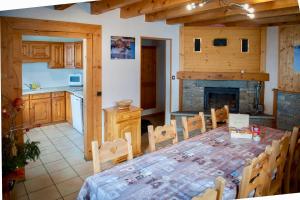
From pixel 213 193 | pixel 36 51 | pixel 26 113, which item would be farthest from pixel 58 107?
pixel 213 193

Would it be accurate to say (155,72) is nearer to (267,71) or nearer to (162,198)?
(267,71)

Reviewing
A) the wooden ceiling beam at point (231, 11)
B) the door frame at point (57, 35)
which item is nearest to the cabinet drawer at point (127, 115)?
the door frame at point (57, 35)

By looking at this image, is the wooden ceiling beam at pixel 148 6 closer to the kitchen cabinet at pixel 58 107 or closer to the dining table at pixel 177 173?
the dining table at pixel 177 173

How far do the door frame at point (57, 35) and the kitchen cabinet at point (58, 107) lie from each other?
2.06 m

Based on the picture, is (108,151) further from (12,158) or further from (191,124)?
(191,124)

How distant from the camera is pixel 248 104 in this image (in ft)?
17.0

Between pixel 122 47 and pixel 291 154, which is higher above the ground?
pixel 122 47

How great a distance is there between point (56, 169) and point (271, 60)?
4094mm

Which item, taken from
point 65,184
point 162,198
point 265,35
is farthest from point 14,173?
point 265,35

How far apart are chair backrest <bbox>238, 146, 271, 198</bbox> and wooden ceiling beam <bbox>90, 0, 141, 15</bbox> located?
2136 mm

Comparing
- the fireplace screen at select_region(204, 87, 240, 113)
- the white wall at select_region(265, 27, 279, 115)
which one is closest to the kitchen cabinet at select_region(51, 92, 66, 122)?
the fireplace screen at select_region(204, 87, 240, 113)

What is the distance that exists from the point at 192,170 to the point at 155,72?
16.9 ft

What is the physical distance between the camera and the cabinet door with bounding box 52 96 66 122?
18.5 feet

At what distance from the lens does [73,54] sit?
5660mm
